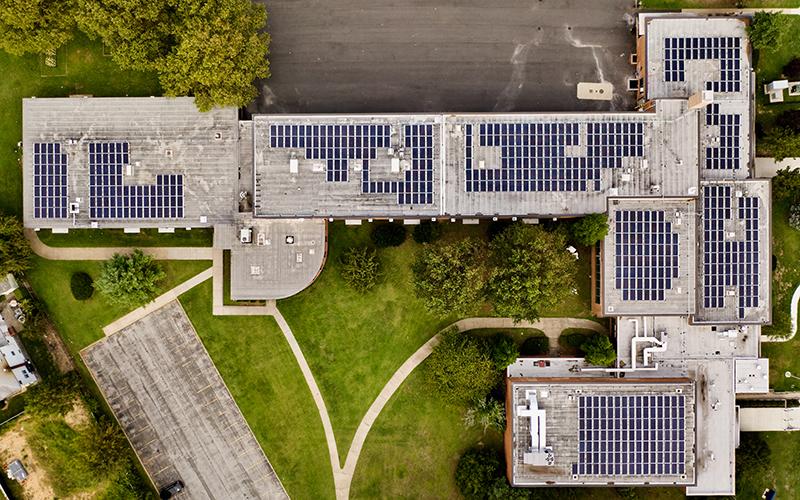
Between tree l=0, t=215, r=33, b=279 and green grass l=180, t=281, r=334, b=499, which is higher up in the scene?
tree l=0, t=215, r=33, b=279

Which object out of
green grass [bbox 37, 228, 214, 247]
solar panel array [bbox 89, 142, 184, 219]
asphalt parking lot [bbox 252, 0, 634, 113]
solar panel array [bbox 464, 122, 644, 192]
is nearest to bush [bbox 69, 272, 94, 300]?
green grass [bbox 37, 228, 214, 247]

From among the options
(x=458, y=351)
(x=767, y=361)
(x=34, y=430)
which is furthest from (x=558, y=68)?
(x=34, y=430)

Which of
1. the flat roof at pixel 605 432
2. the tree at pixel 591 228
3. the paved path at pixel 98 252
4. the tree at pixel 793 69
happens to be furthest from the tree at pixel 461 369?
the tree at pixel 793 69

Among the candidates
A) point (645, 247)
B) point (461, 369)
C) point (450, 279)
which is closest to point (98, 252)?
point (450, 279)

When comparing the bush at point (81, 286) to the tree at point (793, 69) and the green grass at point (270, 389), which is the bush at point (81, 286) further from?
the tree at point (793, 69)

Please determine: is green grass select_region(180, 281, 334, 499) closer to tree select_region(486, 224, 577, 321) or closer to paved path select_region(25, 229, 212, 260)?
paved path select_region(25, 229, 212, 260)

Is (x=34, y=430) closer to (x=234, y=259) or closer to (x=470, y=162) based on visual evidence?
(x=234, y=259)
